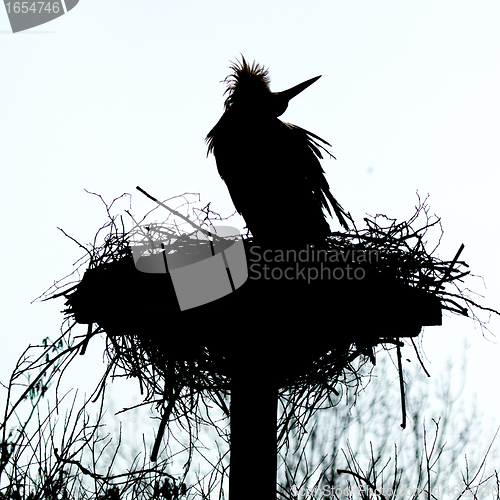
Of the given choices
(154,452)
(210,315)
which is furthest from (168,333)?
(154,452)

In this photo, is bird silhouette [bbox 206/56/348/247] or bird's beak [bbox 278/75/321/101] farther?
bird's beak [bbox 278/75/321/101]

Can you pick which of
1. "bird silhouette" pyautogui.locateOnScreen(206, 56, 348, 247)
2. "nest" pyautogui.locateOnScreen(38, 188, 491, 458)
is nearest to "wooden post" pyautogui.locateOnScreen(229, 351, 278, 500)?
"nest" pyautogui.locateOnScreen(38, 188, 491, 458)

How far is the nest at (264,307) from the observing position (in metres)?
1.88

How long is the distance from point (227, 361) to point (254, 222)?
911 mm

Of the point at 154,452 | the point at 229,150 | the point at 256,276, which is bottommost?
the point at 154,452

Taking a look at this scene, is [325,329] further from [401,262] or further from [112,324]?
[112,324]

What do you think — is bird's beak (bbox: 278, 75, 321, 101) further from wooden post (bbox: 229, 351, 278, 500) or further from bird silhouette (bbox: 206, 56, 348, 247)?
wooden post (bbox: 229, 351, 278, 500)

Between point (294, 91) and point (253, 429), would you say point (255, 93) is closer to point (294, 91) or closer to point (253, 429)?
point (294, 91)

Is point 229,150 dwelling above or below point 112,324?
above

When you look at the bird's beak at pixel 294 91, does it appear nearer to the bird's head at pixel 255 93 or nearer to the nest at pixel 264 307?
the bird's head at pixel 255 93

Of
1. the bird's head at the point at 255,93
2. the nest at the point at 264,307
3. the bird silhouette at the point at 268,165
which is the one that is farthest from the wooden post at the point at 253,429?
the bird's head at the point at 255,93

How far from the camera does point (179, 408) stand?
2.29 m

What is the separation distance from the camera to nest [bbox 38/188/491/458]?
188cm

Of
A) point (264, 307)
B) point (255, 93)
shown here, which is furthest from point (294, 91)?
point (264, 307)
